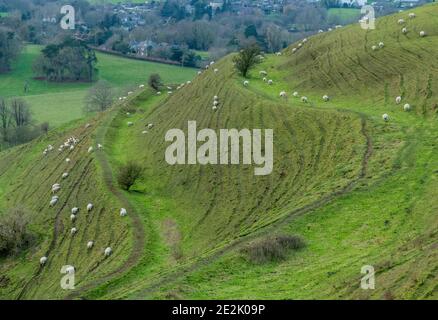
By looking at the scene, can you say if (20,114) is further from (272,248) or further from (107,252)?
(272,248)

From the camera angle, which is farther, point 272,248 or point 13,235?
point 13,235

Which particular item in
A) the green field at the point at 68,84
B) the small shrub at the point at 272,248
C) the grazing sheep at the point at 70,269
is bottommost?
the green field at the point at 68,84

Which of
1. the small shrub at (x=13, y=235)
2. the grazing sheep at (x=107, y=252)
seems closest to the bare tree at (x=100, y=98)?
the small shrub at (x=13, y=235)

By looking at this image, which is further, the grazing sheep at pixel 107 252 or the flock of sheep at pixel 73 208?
the flock of sheep at pixel 73 208

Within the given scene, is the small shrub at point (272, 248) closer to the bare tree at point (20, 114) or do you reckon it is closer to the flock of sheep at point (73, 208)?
the flock of sheep at point (73, 208)

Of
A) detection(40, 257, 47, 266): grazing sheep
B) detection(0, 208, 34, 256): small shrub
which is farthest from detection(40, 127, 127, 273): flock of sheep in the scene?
detection(0, 208, 34, 256): small shrub

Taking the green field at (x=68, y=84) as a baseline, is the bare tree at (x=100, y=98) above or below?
above

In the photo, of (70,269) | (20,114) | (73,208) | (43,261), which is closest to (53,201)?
(73,208)
